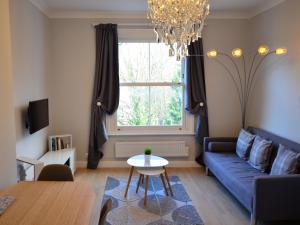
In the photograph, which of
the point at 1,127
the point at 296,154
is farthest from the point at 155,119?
the point at 1,127

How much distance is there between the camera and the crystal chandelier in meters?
2.40

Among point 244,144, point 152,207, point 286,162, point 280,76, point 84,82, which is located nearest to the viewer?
point 286,162

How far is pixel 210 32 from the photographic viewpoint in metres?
4.88

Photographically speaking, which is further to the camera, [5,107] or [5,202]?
[5,107]

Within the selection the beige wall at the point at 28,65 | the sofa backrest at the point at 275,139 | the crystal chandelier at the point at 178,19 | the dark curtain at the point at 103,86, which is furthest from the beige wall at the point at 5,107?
the sofa backrest at the point at 275,139

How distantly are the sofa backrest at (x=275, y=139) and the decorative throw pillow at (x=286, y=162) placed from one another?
0.14 metres

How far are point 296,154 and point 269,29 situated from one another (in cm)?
204

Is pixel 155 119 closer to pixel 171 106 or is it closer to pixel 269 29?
pixel 171 106

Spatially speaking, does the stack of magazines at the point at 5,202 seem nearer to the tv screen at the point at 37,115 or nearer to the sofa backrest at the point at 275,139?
the tv screen at the point at 37,115

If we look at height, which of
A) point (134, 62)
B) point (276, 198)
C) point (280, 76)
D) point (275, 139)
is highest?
point (134, 62)

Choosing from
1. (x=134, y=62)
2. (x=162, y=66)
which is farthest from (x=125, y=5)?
(x=162, y=66)

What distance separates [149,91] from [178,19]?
2.65 metres

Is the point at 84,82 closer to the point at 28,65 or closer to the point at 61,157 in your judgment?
the point at 28,65

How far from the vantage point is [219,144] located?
14.9ft
